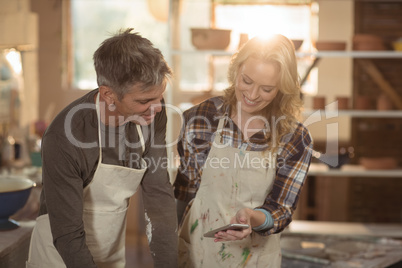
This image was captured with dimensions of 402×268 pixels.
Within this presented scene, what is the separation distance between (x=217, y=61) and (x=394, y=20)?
66.5 inches

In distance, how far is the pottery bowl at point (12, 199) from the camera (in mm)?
1650

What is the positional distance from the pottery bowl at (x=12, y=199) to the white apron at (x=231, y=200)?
60 cm

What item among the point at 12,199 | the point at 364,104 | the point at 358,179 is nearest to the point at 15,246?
the point at 12,199

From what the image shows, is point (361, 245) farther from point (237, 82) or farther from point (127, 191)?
point (127, 191)

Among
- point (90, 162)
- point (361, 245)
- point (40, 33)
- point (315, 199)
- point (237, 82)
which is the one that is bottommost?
point (315, 199)

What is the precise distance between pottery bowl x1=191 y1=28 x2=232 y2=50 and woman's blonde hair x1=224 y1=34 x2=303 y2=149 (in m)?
1.56

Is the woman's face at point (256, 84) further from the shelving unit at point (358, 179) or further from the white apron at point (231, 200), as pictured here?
the shelving unit at point (358, 179)

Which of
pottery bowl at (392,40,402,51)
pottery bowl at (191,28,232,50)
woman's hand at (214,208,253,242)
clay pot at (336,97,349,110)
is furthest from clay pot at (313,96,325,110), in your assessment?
woman's hand at (214,208,253,242)

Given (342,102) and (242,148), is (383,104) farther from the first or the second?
(242,148)

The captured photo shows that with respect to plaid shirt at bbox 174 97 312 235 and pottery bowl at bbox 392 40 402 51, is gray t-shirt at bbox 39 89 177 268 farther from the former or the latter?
pottery bowl at bbox 392 40 402 51

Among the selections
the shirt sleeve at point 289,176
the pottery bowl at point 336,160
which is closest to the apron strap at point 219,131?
the shirt sleeve at point 289,176

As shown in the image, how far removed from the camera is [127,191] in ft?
5.15

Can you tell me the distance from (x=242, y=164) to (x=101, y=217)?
505 mm

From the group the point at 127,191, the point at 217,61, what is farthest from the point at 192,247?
the point at 217,61
